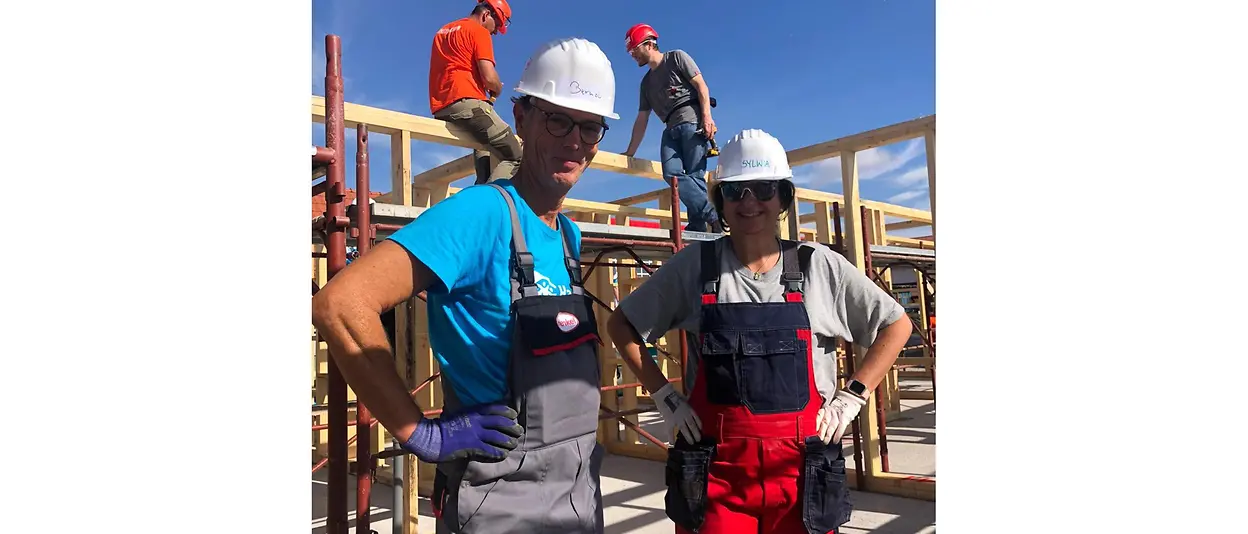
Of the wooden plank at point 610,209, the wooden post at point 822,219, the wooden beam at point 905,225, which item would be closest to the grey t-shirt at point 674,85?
→ the wooden plank at point 610,209

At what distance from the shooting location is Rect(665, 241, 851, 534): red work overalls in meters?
2.26

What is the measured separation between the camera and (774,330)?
93.8 inches

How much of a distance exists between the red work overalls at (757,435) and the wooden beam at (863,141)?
3.34 metres

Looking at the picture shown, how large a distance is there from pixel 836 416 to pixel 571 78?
1621 mm

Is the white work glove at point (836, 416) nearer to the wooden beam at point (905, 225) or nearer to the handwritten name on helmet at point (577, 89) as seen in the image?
the handwritten name on helmet at point (577, 89)

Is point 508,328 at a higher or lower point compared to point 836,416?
higher

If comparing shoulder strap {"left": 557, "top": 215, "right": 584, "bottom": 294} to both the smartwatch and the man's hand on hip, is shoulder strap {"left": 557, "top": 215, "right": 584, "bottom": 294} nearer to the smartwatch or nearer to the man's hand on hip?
the smartwatch

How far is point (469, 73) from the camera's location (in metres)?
4.07

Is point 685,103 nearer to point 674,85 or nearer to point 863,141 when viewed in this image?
point 674,85

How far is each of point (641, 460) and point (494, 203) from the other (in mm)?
5786

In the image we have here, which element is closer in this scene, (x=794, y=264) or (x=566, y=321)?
(x=566, y=321)

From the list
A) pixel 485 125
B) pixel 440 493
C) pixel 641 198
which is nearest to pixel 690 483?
pixel 440 493

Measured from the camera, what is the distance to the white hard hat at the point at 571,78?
1.68 meters

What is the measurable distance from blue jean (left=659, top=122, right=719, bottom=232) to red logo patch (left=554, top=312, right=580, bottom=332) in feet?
11.5
